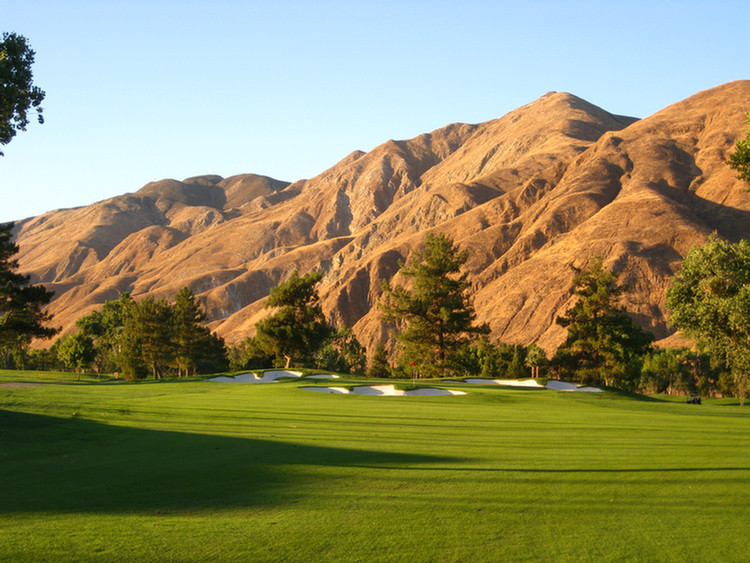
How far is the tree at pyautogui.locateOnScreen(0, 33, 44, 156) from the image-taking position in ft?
46.0

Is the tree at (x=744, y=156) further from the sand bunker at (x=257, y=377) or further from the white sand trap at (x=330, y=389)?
the sand bunker at (x=257, y=377)

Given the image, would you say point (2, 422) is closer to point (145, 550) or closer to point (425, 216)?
point (145, 550)

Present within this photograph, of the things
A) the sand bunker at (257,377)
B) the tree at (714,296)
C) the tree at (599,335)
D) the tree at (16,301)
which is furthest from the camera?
the tree at (599,335)

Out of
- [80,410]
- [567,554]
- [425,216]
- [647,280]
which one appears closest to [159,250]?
[425,216]

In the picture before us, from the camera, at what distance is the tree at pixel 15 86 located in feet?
46.0

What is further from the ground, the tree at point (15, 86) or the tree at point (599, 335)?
the tree at point (15, 86)

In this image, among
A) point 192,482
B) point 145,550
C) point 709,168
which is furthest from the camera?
point 709,168

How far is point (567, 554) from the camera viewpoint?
5125mm

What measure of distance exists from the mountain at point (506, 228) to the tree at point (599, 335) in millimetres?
30456

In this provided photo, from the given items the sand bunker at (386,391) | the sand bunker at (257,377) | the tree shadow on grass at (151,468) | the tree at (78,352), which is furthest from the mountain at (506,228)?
the tree shadow on grass at (151,468)

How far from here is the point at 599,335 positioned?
48781 mm

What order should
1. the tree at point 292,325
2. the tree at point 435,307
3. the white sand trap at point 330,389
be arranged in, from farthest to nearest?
the tree at point 292,325 → the tree at point 435,307 → the white sand trap at point 330,389

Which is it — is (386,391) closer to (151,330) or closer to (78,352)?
(151,330)

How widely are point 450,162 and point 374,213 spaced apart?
31.7m
